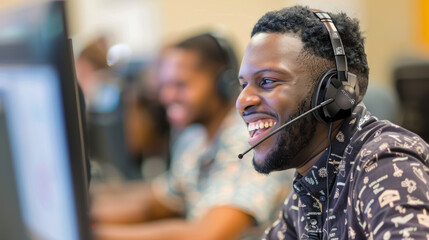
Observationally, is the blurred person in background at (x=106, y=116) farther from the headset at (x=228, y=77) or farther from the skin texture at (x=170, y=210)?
the headset at (x=228, y=77)

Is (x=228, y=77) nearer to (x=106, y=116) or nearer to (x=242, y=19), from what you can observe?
(x=106, y=116)

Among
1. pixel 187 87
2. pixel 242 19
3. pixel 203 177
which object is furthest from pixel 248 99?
pixel 242 19

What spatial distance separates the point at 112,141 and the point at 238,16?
187cm

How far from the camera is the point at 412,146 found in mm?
843

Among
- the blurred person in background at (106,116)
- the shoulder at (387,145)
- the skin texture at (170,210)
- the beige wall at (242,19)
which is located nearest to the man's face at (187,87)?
the skin texture at (170,210)

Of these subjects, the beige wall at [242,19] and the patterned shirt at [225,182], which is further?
the beige wall at [242,19]

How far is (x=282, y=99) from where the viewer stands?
92 cm

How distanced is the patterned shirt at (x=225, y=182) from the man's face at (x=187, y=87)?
0.31ft

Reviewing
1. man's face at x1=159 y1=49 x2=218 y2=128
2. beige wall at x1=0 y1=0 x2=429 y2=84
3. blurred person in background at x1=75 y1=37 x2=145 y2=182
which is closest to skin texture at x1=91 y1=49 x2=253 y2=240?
man's face at x1=159 y1=49 x2=218 y2=128

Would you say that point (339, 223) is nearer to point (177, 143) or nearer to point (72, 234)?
point (72, 234)

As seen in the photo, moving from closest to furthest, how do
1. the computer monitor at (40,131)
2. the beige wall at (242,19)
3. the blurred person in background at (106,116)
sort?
the computer monitor at (40,131)
the blurred person in background at (106,116)
the beige wall at (242,19)

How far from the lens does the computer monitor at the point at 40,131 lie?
2.18 ft

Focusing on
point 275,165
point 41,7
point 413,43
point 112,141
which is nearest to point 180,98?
point 112,141

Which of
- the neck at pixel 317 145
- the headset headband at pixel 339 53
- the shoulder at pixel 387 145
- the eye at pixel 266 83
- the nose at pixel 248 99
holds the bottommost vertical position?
the neck at pixel 317 145
